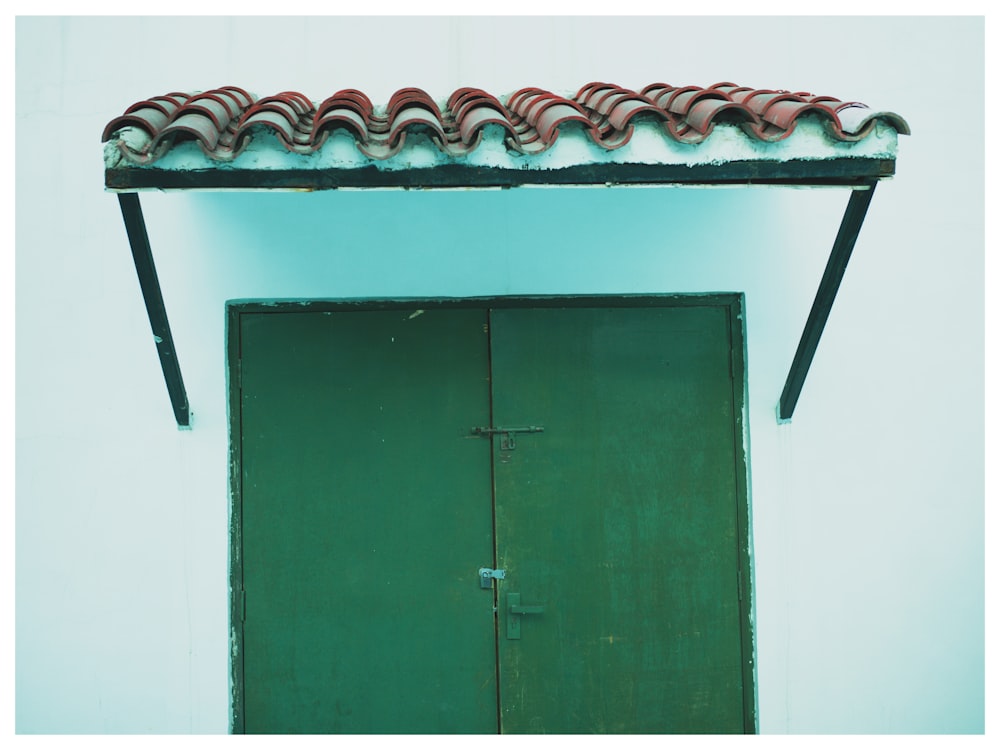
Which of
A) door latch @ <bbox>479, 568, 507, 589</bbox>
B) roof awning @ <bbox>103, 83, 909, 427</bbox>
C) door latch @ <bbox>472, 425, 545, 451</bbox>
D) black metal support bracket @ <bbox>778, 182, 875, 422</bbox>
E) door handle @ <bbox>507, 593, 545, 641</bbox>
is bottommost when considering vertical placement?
door handle @ <bbox>507, 593, 545, 641</bbox>

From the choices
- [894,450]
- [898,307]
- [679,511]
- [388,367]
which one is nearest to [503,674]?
[679,511]

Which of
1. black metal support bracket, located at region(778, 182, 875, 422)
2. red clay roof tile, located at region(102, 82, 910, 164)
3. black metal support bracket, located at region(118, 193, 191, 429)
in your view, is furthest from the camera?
black metal support bracket, located at region(778, 182, 875, 422)

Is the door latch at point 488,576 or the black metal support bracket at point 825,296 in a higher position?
the black metal support bracket at point 825,296

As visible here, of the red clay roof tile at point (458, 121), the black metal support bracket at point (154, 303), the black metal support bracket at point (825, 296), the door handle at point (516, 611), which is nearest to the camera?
the red clay roof tile at point (458, 121)

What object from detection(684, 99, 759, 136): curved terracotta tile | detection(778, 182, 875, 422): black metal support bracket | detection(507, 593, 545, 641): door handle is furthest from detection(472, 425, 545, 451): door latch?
detection(684, 99, 759, 136): curved terracotta tile

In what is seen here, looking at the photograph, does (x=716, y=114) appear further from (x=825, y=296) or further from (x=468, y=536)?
(x=468, y=536)

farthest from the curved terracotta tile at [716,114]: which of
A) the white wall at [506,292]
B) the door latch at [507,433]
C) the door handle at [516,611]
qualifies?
A: the door handle at [516,611]

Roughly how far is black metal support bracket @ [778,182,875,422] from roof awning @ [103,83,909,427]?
0.22 metres

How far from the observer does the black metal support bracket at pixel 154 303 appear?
294 centimetres

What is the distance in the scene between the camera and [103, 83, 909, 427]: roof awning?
8.81 ft

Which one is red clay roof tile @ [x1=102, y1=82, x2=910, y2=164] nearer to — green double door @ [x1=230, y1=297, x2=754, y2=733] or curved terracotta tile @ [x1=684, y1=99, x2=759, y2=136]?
curved terracotta tile @ [x1=684, y1=99, x2=759, y2=136]

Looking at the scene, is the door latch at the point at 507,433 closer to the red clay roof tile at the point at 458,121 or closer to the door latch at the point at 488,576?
the door latch at the point at 488,576

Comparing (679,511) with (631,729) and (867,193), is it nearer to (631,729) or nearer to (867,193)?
(631,729)

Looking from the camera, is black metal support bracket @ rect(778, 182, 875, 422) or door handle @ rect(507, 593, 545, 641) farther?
door handle @ rect(507, 593, 545, 641)
